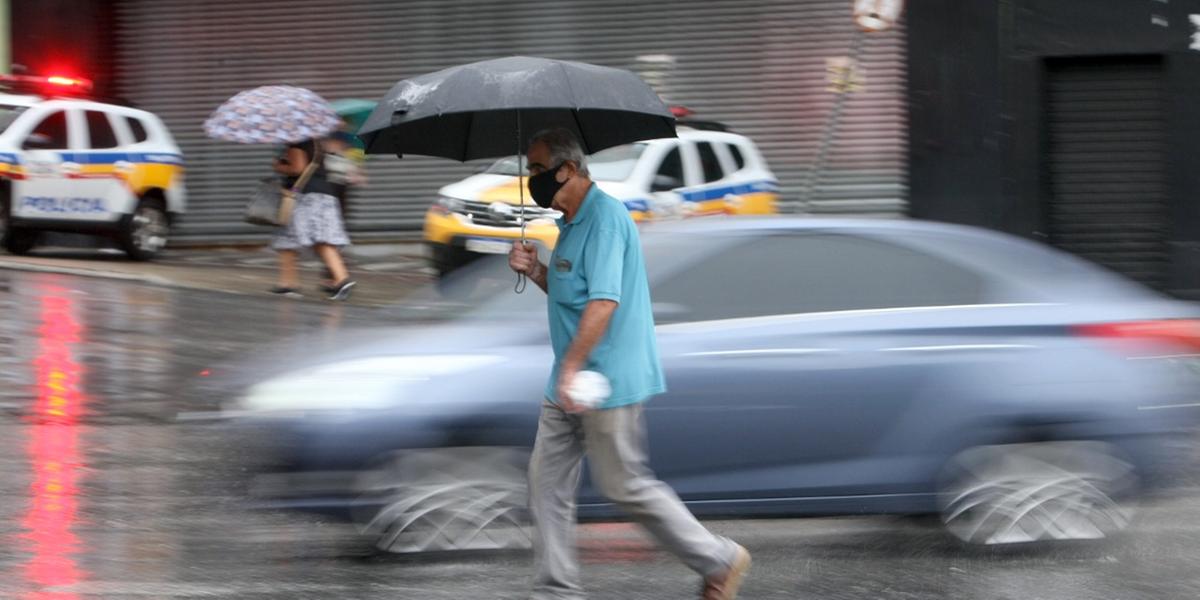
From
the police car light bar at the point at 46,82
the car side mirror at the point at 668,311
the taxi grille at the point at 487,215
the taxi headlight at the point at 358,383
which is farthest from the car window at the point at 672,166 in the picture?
the taxi headlight at the point at 358,383

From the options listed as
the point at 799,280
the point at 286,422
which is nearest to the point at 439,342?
the point at 286,422

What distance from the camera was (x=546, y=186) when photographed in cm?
539

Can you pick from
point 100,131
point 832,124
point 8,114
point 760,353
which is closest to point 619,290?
point 760,353

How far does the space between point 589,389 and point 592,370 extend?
0.09m

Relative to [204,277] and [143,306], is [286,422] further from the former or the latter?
[204,277]

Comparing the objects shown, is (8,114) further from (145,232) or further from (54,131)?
(145,232)

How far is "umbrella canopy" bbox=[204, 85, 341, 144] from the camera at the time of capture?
572 inches

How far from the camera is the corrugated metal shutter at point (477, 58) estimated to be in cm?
1831

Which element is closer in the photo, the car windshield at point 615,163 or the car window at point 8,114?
the car windshield at point 615,163

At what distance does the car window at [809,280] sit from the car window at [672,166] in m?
7.81

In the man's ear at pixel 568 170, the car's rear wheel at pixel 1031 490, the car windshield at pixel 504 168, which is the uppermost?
the man's ear at pixel 568 170

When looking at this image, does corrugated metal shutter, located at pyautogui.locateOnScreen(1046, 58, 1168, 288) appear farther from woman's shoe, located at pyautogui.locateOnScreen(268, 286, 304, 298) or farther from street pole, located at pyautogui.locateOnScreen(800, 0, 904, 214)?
woman's shoe, located at pyautogui.locateOnScreen(268, 286, 304, 298)

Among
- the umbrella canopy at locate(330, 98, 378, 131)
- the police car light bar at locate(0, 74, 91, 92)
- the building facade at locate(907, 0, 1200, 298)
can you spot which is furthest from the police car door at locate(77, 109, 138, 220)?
the building facade at locate(907, 0, 1200, 298)

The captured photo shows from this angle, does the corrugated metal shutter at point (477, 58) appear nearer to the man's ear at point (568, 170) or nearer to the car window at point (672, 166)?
the car window at point (672, 166)
